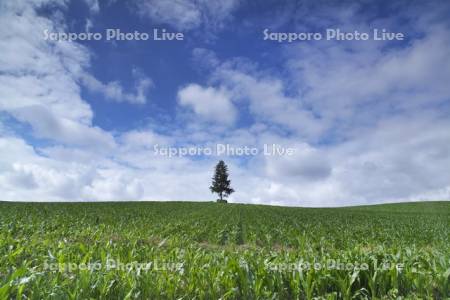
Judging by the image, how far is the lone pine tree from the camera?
8612 centimetres

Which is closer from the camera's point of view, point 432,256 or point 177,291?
point 177,291

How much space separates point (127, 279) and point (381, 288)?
14.2 ft

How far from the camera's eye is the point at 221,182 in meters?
86.7

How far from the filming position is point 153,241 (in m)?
11.5

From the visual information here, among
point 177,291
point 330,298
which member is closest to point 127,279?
point 177,291

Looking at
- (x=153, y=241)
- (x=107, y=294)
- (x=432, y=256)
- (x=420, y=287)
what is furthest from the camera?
(x=153, y=241)

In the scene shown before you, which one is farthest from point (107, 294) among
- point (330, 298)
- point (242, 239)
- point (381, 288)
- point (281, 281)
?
point (242, 239)

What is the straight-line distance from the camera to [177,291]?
527 centimetres

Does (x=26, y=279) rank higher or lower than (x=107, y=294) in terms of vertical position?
higher

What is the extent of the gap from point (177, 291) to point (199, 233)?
8.88 metres

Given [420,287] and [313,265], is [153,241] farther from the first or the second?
[420,287]

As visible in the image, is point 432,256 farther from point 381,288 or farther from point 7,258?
point 7,258

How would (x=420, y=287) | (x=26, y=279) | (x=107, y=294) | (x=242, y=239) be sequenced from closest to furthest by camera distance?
(x=26, y=279), (x=107, y=294), (x=420, y=287), (x=242, y=239)

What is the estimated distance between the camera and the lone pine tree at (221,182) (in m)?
86.1
